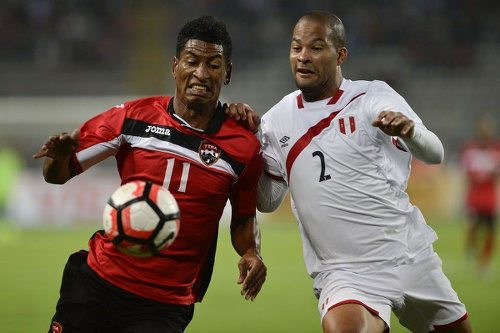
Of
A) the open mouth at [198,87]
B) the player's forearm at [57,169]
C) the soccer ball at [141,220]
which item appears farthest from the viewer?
the open mouth at [198,87]

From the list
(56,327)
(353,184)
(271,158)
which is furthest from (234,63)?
(56,327)

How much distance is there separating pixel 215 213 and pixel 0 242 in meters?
13.9

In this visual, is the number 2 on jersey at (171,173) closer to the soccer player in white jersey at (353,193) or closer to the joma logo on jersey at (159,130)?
the joma logo on jersey at (159,130)

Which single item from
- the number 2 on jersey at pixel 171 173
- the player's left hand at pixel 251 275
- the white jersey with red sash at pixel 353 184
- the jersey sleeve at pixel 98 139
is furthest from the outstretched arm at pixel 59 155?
the white jersey with red sash at pixel 353 184

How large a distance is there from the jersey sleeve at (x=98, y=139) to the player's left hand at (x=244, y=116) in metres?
0.68

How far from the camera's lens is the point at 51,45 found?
83.9ft

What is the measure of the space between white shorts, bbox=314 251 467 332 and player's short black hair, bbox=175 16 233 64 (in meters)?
1.59

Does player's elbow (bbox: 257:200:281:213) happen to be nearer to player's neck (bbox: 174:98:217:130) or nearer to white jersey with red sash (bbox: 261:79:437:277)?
white jersey with red sash (bbox: 261:79:437:277)

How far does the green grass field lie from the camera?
28.5ft

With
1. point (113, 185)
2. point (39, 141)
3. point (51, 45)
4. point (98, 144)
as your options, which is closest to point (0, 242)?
point (113, 185)

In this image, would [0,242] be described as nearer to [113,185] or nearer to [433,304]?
[113,185]

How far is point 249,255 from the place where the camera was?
484 cm

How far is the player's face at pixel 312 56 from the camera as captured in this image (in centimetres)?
490

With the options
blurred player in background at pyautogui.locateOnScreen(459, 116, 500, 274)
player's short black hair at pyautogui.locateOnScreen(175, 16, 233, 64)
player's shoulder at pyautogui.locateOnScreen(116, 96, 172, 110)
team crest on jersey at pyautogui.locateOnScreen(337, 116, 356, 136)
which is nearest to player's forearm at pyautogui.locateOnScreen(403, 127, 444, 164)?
team crest on jersey at pyautogui.locateOnScreen(337, 116, 356, 136)
